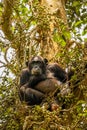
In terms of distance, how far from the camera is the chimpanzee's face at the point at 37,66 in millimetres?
5059

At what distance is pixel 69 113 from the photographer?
379 cm

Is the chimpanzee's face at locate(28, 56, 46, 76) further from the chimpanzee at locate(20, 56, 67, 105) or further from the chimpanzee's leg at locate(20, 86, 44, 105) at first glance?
the chimpanzee's leg at locate(20, 86, 44, 105)

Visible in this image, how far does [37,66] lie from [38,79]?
185 mm

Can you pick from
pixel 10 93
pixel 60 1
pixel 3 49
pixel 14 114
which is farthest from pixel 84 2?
pixel 14 114

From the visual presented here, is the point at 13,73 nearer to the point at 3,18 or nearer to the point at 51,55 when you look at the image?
the point at 51,55

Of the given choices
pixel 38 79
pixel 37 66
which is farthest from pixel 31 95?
pixel 37 66

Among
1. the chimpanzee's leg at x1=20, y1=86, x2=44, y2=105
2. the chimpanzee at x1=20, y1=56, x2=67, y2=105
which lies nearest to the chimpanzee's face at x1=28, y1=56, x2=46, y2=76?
the chimpanzee at x1=20, y1=56, x2=67, y2=105

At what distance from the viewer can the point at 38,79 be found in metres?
5.12

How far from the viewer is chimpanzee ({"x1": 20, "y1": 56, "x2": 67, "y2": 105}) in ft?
16.2

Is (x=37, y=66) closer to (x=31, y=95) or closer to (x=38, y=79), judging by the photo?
(x=38, y=79)

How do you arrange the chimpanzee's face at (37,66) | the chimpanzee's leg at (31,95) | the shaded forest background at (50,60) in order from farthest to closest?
the chimpanzee's face at (37,66), the chimpanzee's leg at (31,95), the shaded forest background at (50,60)

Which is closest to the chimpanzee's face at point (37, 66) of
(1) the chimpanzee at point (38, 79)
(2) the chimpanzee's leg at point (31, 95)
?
(1) the chimpanzee at point (38, 79)

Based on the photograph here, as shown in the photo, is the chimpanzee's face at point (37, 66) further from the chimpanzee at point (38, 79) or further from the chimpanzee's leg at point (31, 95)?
the chimpanzee's leg at point (31, 95)

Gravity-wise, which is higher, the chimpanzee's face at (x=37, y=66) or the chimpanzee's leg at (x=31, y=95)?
the chimpanzee's face at (x=37, y=66)
